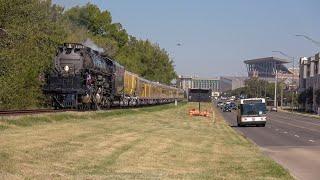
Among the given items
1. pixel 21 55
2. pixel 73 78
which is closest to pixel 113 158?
pixel 73 78

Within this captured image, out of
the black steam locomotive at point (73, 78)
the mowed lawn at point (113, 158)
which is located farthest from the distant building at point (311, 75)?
the mowed lawn at point (113, 158)

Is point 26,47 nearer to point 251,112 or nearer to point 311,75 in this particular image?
point 251,112

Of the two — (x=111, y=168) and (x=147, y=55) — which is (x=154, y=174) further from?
(x=147, y=55)

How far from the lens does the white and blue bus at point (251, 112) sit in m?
53.2

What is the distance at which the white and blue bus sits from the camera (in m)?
Answer: 53.2

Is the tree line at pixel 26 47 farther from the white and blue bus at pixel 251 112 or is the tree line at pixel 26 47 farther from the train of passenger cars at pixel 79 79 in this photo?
the white and blue bus at pixel 251 112

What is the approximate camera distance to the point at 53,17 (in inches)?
3086

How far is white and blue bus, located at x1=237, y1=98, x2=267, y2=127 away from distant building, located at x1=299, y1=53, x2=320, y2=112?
91322 mm

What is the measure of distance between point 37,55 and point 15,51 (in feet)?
21.0

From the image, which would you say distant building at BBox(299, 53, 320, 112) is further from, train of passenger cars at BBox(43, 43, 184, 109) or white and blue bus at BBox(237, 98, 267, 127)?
train of passenger cars at BBox(43, 43, 184, 109)

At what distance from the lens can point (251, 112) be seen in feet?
175

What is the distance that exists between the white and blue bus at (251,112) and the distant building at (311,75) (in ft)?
300

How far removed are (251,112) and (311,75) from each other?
12222 cm

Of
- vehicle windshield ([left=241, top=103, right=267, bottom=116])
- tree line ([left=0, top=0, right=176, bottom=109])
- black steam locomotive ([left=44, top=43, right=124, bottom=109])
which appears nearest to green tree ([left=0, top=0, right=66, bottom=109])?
tree line ([left=0, top=0, right=176, bottom=109])
